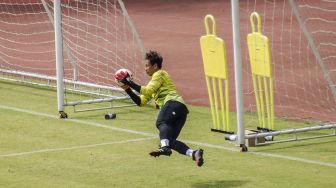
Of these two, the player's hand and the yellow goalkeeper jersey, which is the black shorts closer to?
the yellow goalkeeper jersey

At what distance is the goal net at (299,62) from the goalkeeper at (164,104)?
344 cm

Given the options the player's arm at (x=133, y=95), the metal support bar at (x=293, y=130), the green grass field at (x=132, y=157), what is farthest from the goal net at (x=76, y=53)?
the player's arm at (x=133, y=95)

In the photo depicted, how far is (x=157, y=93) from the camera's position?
46.4ft

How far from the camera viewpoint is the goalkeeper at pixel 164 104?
44.8 ft

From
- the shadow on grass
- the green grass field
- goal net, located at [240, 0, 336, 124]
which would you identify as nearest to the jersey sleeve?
the green grass field

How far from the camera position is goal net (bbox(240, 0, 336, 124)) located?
18.1 metres

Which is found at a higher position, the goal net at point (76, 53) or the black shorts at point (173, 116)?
the goal net at point (76, 53)

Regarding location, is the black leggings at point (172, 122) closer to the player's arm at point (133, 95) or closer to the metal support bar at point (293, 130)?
the player's arm at point (133, 95)

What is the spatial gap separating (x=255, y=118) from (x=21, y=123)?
3953 mm

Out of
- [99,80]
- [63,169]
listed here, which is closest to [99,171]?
[63,169]

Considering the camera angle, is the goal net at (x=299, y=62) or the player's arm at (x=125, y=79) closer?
the player's arm at (x=125, y=79)

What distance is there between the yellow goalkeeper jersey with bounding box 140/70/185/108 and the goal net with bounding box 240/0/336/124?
A: 3396 millimetres

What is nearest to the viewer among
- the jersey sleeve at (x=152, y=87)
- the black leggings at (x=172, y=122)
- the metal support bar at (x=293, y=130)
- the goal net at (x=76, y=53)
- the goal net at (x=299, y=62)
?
the black leggings at (x=172, y=122)

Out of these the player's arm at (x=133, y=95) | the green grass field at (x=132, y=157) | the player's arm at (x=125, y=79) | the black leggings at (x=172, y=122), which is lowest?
the green grass field at (x=132, y=157)
